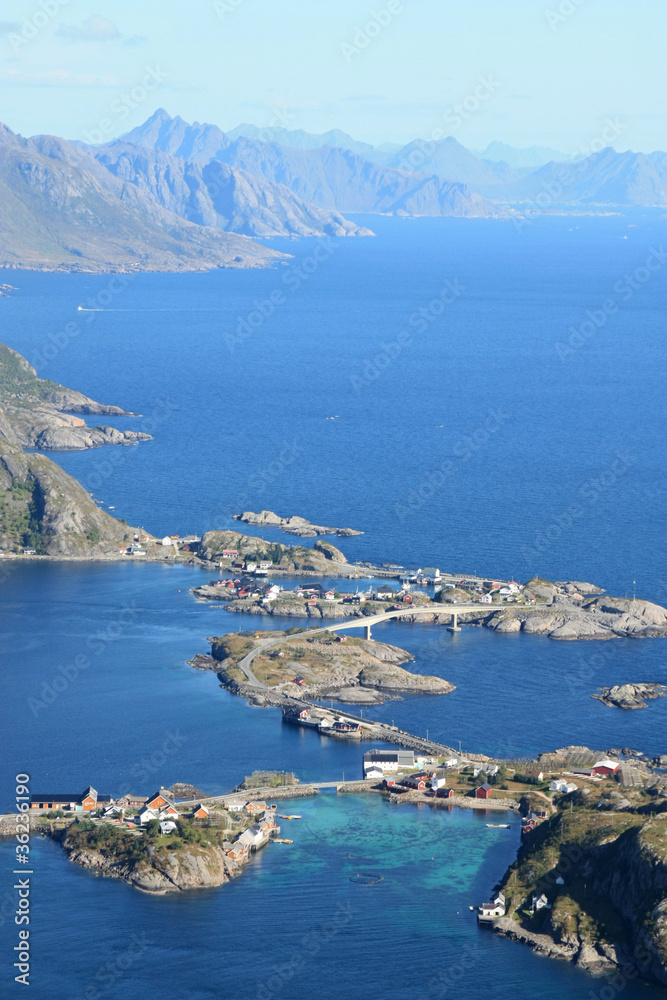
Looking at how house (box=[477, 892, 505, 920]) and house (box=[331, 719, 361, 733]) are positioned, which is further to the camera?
house (box=[331, 719, 361, 733])

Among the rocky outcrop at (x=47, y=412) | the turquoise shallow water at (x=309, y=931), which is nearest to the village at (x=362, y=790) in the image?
the turquoise shallow water at (x=309, y=931)

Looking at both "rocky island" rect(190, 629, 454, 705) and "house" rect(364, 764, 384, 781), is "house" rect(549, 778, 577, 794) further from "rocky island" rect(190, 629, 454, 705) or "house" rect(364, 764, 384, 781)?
"rocky island" rect(190, 629, 454, 705)

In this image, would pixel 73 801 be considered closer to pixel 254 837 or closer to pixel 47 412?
pixel 254 837

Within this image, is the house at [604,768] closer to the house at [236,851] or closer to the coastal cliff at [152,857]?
the house at [236,851]

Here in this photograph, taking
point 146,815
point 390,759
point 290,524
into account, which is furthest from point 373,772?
point 290,524

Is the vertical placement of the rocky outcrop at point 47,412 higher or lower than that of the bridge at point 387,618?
higher

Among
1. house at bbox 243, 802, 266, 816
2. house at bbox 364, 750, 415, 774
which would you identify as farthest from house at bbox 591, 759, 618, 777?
house at bbox 243, 802, 266, 816
